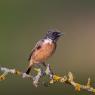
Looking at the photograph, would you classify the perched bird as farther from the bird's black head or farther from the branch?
the branch

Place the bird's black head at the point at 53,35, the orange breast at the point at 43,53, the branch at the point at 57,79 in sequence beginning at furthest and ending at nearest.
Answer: the bird's black head at the point at 53,35
the orange breast at the point at 43,53
the branch at the point at 57,79

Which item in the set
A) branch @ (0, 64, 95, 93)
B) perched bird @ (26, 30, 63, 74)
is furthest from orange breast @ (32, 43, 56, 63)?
branch @ (0, 64, 95, 93)

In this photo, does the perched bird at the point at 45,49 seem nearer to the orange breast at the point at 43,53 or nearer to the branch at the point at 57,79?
the orange breast at the point at 43,53

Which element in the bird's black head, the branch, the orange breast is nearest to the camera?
the branch

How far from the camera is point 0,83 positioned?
15.0 m

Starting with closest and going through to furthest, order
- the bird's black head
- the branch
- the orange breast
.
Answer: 1. the branch
2. the orange breast
3. the bird's black head

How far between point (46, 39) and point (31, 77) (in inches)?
78.8

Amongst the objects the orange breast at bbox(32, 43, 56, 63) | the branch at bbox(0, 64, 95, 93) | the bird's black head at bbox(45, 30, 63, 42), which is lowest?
the branch at bbox(0, 64, 95, 93)

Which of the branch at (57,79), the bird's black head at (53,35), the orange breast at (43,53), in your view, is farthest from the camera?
the bird's black head at (53,35)

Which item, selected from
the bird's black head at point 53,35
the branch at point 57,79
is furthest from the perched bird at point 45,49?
the branch at point 57,79

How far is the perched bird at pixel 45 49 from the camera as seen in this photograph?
20.5ft

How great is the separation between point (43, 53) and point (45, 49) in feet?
0.46

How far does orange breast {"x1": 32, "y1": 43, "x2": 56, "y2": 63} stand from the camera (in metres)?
6.23

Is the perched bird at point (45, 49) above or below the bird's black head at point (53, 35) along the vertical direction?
below
